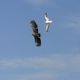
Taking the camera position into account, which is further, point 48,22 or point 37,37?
point 37,37

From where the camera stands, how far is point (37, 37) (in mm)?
45344

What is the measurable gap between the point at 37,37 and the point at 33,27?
3582mm

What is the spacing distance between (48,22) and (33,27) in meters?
8.57

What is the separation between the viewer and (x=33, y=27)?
4409 centimetres

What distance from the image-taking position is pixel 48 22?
120 ft

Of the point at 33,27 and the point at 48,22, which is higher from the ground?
the point at 33,27

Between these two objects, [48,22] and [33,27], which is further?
[33,27]

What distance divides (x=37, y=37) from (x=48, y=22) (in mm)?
9916

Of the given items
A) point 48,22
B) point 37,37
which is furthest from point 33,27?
point 48,22

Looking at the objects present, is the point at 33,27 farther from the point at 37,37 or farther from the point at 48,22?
the point at 48,22
